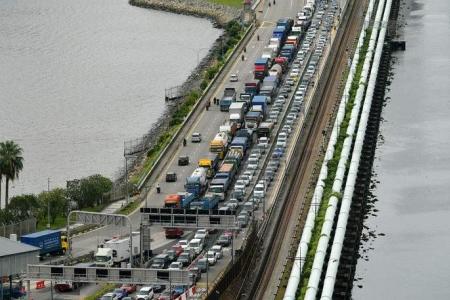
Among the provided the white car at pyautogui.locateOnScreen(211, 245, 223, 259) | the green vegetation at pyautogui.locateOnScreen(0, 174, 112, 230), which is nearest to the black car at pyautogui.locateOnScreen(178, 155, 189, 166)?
the green vegetation at pyautogui.locateOnScreen(0, 174, 112, 230)

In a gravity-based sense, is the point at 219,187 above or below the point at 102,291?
above

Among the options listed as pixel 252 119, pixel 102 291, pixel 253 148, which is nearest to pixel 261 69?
pixel 252 119

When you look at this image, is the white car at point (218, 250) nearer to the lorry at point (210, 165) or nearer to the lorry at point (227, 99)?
the lorry at point (210, 165)

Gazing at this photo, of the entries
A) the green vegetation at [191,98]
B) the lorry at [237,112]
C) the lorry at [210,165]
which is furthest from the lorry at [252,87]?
the lorry at [210,165]

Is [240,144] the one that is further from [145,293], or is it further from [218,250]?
[145,293]

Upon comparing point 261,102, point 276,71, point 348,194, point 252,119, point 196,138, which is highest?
point 276,71

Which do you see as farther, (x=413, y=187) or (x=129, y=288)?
(x=413, y=187)

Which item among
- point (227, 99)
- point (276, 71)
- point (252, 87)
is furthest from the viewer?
point (276, 71)

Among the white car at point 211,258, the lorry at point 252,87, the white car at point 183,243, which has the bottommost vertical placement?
the white car at point 211,258

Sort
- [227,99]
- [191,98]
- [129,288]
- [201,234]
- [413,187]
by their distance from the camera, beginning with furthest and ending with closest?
[191,98] → [227,99] → [413,187] → [201,234] → [129,288]
